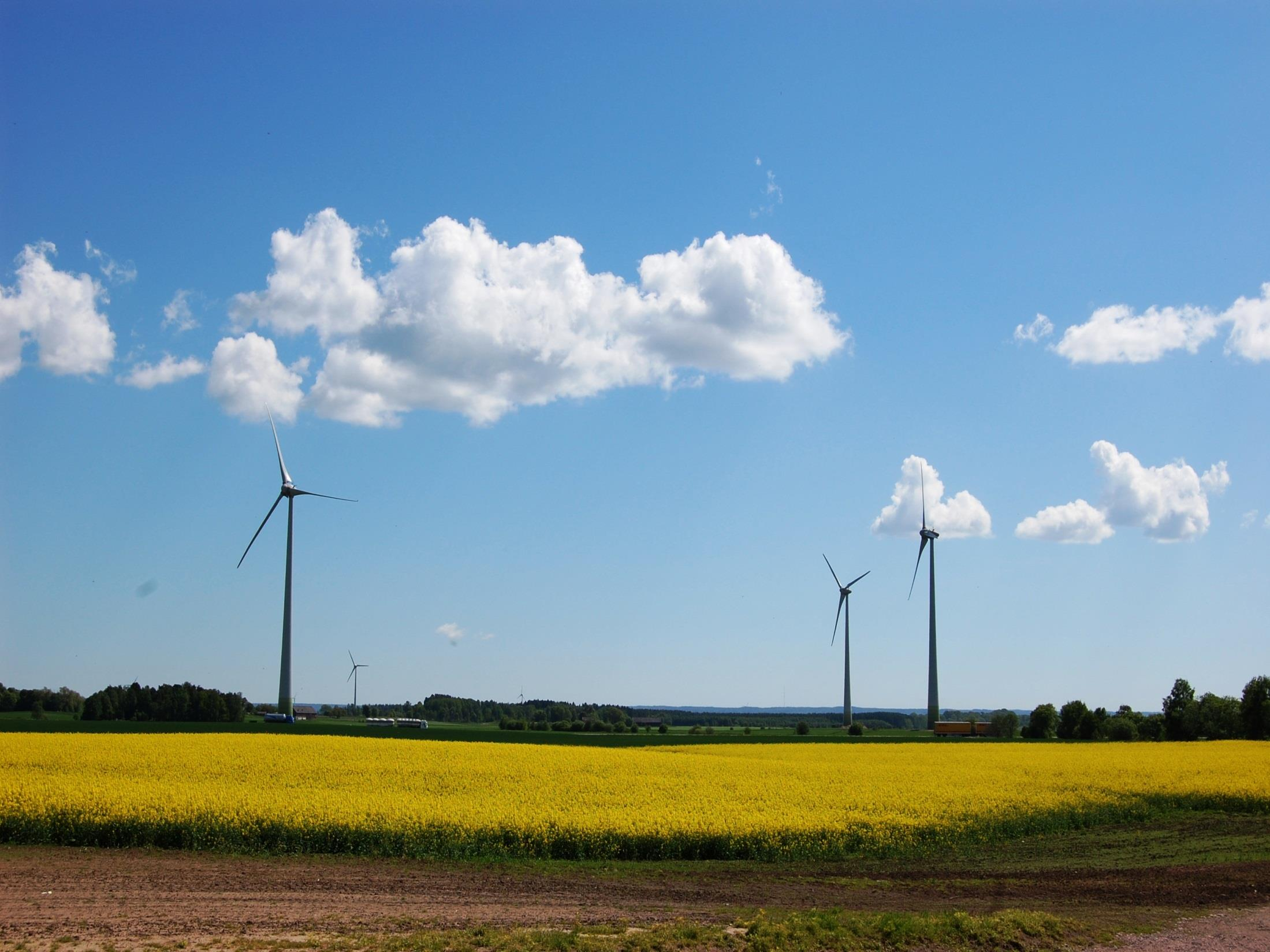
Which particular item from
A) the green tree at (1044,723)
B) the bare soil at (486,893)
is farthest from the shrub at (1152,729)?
the bare soil at (486,893)

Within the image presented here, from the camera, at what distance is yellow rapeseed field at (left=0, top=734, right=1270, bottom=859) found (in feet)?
84.3

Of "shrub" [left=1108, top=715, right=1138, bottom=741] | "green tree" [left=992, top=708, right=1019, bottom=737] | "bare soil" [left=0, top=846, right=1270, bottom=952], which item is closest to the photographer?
"bare soil" [left=0, top=846, right=1270, bottom=952]

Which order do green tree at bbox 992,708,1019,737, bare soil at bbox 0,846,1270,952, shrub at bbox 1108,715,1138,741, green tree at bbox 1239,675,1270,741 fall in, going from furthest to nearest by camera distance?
green tree at bbox 992,708,1019,737 < shrub at bbox 1108,715,1138,741 < green tree at bbox 1239,675,1270,741 < bare soil at bbox 0,846,1270,952

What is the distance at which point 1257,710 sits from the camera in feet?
312

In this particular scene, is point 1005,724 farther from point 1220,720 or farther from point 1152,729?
point 1220,720

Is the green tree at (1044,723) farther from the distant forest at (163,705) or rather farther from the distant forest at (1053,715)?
the distant forest at (163,705)

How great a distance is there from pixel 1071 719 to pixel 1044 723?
15.0 feet

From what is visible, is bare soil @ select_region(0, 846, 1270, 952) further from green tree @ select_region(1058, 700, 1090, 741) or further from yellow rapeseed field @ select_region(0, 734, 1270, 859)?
green tree @ select_region(1058, 700, 1090, 741)

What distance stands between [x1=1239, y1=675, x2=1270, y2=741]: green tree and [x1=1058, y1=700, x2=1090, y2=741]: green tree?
55.2 ft

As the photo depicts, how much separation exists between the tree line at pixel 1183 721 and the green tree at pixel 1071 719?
2.7 inches

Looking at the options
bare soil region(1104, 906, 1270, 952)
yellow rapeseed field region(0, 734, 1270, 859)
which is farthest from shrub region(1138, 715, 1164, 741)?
bare soil region(1104, 906, 1270, 952)

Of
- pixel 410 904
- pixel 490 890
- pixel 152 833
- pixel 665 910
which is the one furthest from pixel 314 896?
pixel 152 833

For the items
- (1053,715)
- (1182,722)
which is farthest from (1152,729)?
(1053,715)

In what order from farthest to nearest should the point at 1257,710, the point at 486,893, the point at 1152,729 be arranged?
the point at 1152,729 < the point at 1257,710 < the point at 486,893
